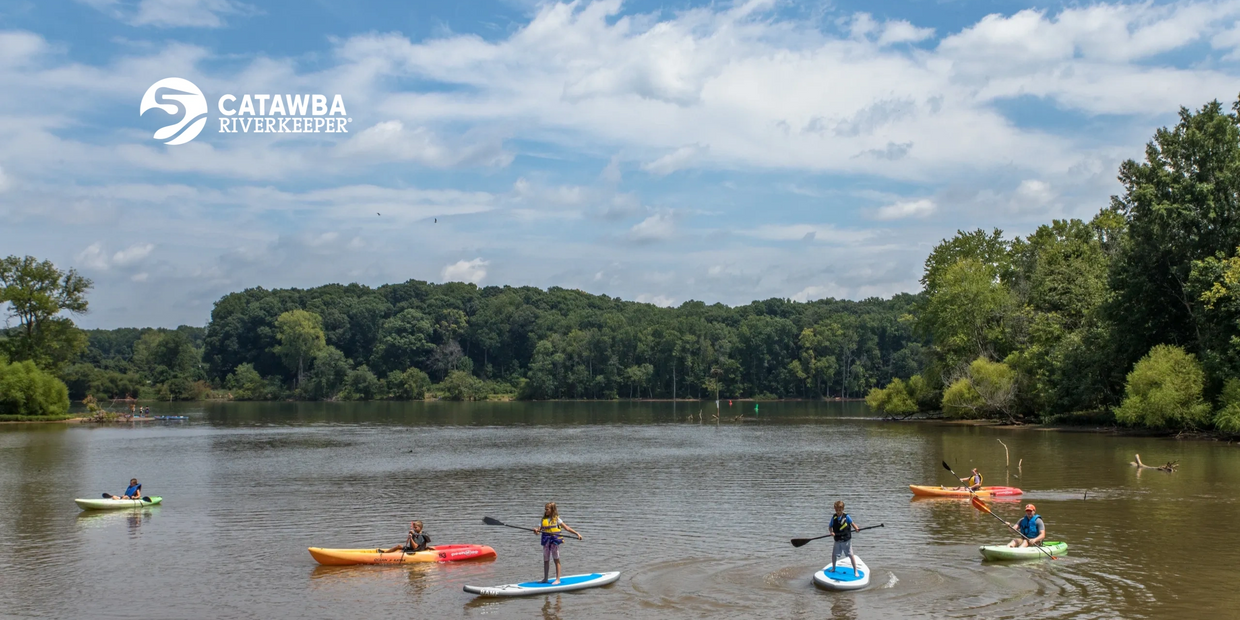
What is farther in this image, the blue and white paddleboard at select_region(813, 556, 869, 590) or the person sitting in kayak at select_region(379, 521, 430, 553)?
the person sitting in kayak at select_region(379, 521, 430, 553)

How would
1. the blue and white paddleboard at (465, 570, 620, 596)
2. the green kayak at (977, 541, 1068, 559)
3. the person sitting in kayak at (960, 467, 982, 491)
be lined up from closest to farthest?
the blue and white paddleboard at (465, 570, 620, 596) < the green kayak at (977, 541, 1068, 559) < the person sitting in kayak at (960, 467, 982, 491)

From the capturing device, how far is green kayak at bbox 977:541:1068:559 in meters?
25.6

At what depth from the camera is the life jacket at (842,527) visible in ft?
76.2

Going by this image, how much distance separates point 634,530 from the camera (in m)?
31.7

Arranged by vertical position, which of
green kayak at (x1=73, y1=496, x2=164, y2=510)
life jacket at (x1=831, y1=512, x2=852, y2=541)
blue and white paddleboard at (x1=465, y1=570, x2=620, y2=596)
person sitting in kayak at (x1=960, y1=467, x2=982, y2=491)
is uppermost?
life jacket at (x1=831, y1=512, x2=852, y2=541)

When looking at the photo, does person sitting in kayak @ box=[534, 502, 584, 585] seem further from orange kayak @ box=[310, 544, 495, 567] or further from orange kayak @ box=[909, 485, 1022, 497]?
orange kayak @ box=[909, 485, 1022, 497]

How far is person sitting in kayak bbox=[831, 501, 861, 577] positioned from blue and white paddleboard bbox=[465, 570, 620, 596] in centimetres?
563

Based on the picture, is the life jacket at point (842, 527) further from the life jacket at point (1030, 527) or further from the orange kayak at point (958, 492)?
the orange kayak at point (958, 492)

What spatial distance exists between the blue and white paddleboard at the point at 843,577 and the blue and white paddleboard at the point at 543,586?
5.16 m

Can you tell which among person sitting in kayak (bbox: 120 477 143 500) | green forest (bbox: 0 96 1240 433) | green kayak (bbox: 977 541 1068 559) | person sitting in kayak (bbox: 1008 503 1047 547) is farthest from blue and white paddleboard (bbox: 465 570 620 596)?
green forest (bbox: 0 96 1240 433)

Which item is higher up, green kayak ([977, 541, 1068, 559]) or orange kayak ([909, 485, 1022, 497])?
orange kayak ([909, 485, 1022, 497])

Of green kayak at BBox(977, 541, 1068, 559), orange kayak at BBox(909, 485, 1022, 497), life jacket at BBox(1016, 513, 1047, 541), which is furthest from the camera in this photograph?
orange kayak at BBox(909, 485, 1022, 497)

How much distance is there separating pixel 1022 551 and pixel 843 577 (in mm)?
5859

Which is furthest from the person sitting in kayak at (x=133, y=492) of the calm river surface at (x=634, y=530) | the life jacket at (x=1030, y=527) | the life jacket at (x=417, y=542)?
the life jacket at (x=1030, y=527)
